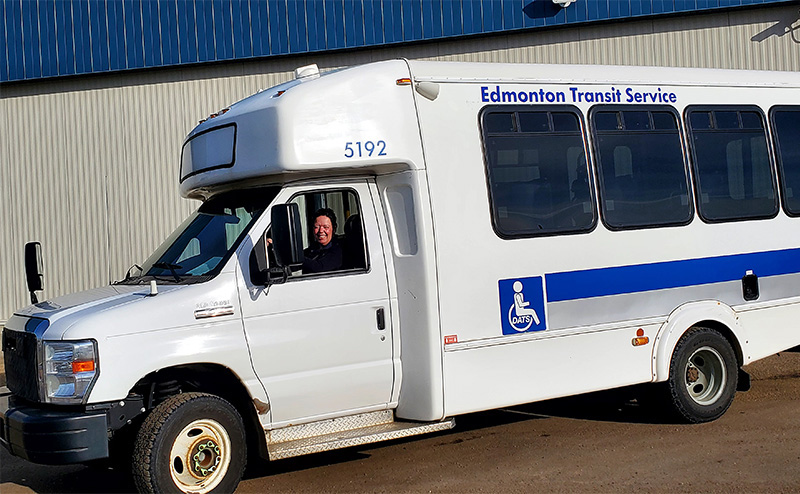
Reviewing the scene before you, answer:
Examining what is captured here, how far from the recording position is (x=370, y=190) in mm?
7148

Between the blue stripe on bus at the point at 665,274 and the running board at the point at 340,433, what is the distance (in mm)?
1479

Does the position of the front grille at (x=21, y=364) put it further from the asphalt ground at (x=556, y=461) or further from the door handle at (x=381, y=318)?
the door handle at (x=381, y=318)

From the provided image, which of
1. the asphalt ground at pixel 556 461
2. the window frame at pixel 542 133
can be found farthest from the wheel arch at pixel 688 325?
the window frame at pixel 542 133

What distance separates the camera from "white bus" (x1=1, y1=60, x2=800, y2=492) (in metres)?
6.24

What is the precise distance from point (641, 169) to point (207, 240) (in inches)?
152

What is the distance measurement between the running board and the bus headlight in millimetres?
1377

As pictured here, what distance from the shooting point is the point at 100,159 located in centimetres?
1795

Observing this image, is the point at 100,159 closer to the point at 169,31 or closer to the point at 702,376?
the point at 169,31

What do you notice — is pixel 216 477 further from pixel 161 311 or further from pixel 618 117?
pixel 618 117

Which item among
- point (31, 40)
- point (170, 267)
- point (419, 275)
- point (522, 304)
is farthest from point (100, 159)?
point (522, 304)

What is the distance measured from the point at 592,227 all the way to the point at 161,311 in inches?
144

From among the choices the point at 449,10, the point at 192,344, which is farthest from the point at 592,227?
the point at 449,10

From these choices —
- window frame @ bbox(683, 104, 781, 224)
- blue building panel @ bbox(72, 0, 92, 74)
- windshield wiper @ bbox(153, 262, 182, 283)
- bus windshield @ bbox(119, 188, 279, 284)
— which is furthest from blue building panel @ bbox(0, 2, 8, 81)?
window frame @ bbox(683, 104, 781, 224)

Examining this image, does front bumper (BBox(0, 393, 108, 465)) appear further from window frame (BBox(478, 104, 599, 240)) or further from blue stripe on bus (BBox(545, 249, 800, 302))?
blue stripe on bus (BBox(545, 249, 800, 302))
